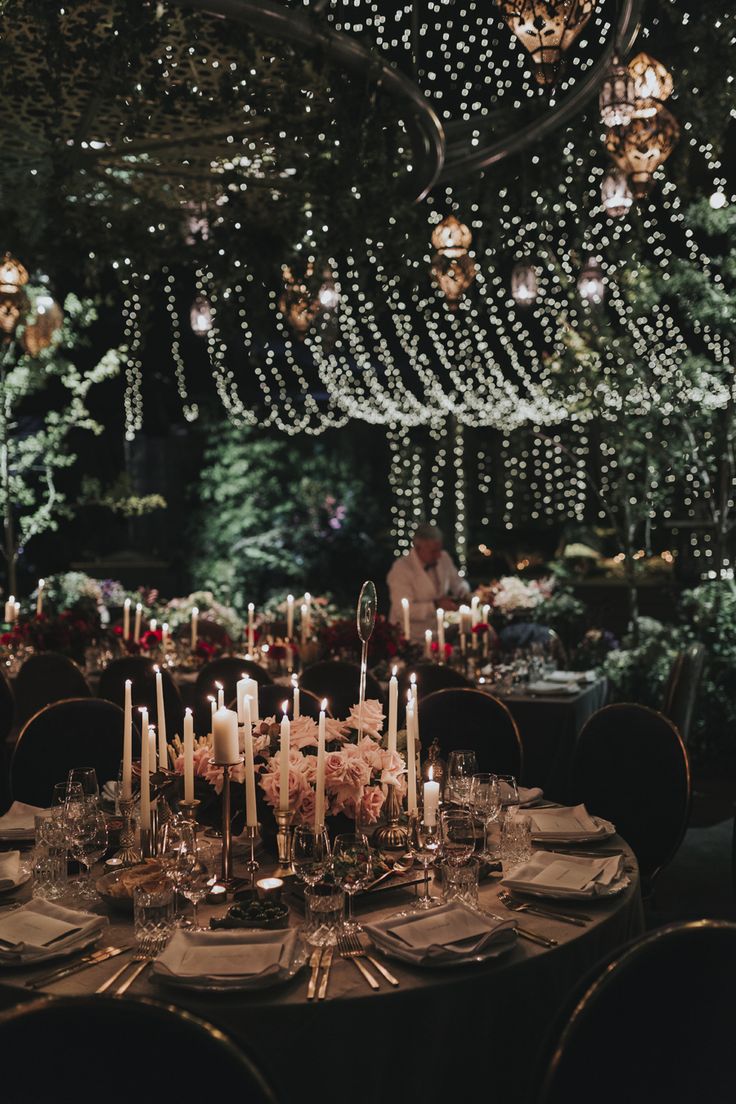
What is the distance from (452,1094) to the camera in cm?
210

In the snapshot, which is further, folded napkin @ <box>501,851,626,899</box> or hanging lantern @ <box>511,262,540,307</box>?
hanging lantern @ <box>511,262,540,307</box>

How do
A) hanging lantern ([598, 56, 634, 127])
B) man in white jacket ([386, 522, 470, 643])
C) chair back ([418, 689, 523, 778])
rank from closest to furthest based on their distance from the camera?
1. chair back ([418, 689, 523, 778])
2. hanging lantern ([598, 56, 634, 127])
3. man in white jacket ([386, 522, 470, 643])

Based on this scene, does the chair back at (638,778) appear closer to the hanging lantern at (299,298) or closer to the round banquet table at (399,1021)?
the round banquet table at (399,1021)

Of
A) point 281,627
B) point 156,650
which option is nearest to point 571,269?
point 281,627

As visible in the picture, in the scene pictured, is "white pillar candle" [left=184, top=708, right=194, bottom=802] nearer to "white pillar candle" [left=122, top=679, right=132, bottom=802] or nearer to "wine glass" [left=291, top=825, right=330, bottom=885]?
"white pillar candle" [left=122, top=679, right=132, bottom=802]

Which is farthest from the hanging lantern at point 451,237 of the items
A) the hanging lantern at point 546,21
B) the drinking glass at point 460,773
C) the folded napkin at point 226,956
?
the folded napkin at point 226,956

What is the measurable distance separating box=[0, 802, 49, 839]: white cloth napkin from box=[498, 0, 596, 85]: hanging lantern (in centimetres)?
276

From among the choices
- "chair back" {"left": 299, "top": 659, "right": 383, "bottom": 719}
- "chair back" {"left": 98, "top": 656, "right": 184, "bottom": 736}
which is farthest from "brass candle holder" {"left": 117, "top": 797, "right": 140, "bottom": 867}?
"chair back" {"left": 299, "top": 659, "right": 383, "bottom": 719}

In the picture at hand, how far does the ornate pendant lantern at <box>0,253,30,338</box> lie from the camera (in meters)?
6.27

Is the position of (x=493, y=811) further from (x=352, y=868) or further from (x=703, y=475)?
(x=703, y=475)

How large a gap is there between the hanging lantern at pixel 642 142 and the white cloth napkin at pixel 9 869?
11.4 ft

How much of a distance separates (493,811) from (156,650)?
3670mm

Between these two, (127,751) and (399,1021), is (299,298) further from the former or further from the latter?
(399,1021)

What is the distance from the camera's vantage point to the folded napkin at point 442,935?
7.03 feet
